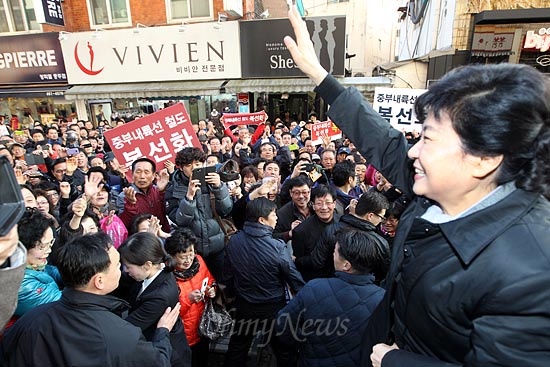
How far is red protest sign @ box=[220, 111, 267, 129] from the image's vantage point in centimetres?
873

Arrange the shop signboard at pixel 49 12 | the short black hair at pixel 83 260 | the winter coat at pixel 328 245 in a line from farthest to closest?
the shop signboard at pixel 49 12 → the winter coat at pixel 328 245 → the short black hair at pixel 83 260

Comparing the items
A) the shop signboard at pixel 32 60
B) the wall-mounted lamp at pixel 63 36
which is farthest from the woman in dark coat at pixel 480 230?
the shop signboard at pixel 32 60

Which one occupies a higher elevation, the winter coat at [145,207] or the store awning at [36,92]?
the store awning at [36,92]

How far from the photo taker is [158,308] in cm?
215

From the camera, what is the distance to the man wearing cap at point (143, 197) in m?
3.87

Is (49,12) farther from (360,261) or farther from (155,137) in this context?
(360,261)

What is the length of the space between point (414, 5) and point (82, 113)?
1503 centimetres

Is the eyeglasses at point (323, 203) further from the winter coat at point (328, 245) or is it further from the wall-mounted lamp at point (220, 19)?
the wall-mounted lamp at point (220, 19)

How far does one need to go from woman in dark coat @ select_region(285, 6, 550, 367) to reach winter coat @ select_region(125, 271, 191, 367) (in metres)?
1.54

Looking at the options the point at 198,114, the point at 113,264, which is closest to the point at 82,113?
the point at 198,114

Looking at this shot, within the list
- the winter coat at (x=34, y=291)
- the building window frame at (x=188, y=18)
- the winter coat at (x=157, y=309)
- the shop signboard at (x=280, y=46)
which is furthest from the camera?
the building window frame at (x=188, y=18)

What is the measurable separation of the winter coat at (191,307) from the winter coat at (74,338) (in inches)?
39.9

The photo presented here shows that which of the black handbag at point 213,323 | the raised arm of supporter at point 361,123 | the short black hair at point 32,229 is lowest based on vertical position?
the black handbag at point 213,323

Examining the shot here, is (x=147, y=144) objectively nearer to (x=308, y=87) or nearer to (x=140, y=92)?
(x=308, y=87)
